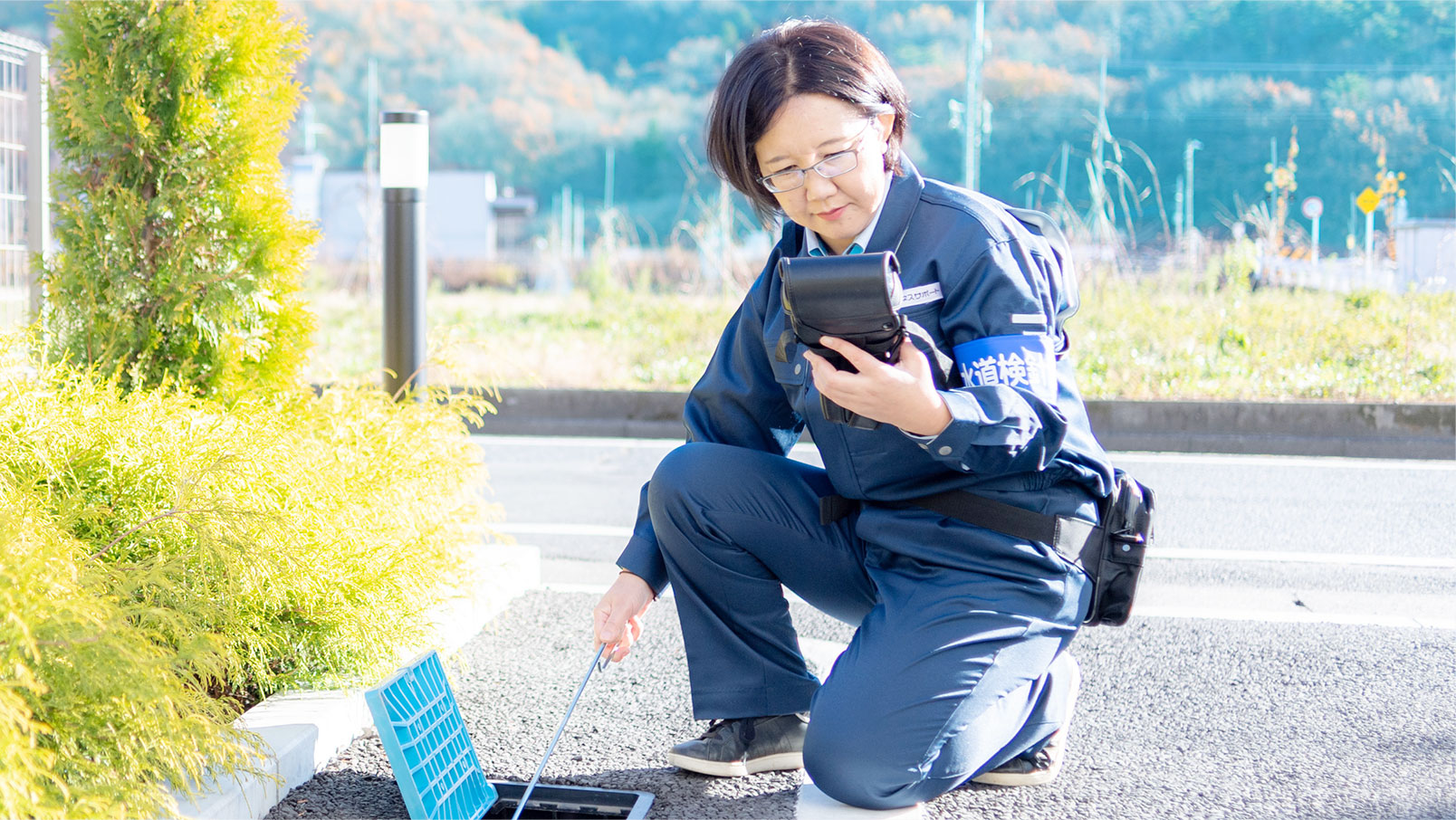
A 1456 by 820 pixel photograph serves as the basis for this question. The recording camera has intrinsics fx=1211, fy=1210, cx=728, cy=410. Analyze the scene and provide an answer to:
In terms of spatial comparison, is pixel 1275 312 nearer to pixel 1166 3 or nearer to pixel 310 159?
pixel 1166 3

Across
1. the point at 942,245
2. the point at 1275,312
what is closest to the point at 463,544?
the point at 942,245

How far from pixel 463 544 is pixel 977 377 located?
5.39ft

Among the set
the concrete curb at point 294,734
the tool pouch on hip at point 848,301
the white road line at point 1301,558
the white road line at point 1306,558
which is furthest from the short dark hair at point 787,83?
the white road line at point 1306,558

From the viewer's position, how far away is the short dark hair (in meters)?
2.19

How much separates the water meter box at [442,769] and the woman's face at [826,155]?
1128 millimetres

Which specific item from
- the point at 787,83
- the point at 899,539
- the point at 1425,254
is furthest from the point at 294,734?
the point at 1425,254

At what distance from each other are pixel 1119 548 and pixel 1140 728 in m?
0.61

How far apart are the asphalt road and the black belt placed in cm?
49

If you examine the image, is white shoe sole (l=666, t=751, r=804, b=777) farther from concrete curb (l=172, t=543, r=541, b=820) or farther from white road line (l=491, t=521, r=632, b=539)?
white road line (l=491, t=521, r=632, b=539)

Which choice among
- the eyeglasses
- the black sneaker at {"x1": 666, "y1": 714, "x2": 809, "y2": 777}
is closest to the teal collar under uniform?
the eyeglasses

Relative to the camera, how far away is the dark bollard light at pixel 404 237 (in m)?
4.50

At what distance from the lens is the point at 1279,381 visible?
8820 millimetres

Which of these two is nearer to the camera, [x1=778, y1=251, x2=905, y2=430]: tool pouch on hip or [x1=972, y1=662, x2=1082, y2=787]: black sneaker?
[x1=778, y1=251, x2=905, y2=430]: tool pouch on hip

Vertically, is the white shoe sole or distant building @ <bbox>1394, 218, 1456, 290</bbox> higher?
distant building @ <bbox>1394, 218, 1456, 290</bbox>
